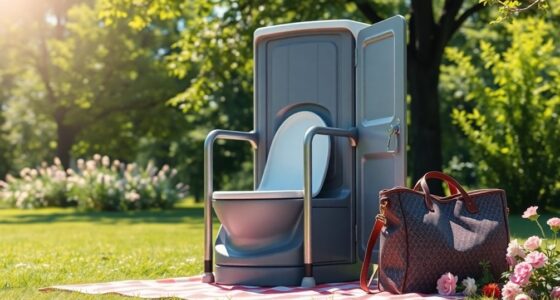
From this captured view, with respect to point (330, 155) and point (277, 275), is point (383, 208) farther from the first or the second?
point (330, 155)

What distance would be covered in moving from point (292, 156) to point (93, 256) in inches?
83.9

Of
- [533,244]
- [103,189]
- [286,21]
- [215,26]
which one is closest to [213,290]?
[533,244]

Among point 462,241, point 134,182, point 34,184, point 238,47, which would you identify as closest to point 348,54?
point 462,241

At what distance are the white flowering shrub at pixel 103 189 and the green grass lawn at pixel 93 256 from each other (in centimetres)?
659

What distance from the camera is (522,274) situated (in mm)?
3645

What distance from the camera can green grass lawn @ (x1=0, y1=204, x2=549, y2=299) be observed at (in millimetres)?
5266

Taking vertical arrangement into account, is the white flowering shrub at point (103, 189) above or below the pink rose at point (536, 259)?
above

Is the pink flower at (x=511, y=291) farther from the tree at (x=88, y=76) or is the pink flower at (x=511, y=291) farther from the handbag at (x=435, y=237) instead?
the tree at (x=88, y=76)

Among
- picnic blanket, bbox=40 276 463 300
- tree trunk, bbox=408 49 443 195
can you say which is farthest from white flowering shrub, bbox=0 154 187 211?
picnic blanket, bbox=40 276 463 300

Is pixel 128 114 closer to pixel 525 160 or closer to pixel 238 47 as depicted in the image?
pixel 238 47

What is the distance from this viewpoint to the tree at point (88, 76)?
80.6 feet

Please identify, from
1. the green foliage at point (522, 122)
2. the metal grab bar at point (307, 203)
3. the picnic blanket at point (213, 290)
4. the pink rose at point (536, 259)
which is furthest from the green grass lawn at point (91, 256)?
the green foliage at point (522, 122)

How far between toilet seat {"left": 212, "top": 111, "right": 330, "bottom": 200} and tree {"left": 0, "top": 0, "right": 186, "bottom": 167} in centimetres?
1814

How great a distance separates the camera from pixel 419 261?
4.18 meters
